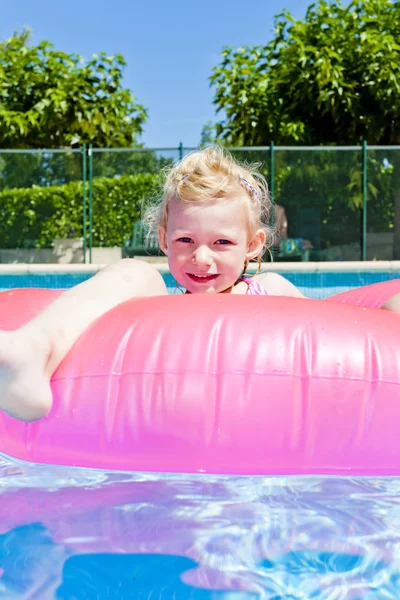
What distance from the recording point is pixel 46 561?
53.4 inches

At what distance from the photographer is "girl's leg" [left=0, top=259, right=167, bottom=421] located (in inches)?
57.9

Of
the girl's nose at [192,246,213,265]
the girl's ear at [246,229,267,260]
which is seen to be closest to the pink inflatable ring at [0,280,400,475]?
the girl's nose at [192,246,213,265]

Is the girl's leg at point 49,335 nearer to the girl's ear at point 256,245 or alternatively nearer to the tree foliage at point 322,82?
the girl's ear at point 256,245

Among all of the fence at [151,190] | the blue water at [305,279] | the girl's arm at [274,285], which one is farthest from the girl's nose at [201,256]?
the fence at [151,190]

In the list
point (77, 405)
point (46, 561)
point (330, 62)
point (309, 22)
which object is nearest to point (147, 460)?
point (77, 405)

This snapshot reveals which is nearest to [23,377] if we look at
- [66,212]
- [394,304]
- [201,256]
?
[201,256]

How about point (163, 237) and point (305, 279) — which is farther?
point (305, 279)

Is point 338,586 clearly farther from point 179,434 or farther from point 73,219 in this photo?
point 73,219

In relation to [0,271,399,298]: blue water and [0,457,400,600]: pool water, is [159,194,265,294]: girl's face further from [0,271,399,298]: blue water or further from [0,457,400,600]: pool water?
[0,271,399,298]: blue water

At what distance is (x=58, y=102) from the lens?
13031 mm

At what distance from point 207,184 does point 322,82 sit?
1072 cm

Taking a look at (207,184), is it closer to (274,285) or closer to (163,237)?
(163,237)

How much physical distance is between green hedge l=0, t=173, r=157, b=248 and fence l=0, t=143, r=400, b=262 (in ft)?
0.05

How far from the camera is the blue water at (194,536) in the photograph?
4.16 ft
